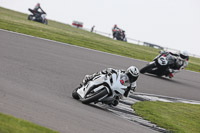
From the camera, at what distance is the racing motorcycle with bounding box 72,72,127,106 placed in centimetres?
904

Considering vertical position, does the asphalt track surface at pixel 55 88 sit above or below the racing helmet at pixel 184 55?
below

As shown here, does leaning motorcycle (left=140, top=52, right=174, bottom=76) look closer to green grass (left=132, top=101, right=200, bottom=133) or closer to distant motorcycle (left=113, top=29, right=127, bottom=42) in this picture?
green grass (left=132, top=101, right=200, bottom=133)

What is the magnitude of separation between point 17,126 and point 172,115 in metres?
6.27

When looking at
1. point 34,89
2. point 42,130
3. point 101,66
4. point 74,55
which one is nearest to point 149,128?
point 34,89

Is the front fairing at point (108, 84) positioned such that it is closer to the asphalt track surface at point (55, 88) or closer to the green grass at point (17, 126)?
the asphalt track surface at point (55, 88)

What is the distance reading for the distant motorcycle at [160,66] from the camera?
18402 millimetres

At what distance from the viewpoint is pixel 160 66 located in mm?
18562

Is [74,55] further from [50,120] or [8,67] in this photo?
[50,120]

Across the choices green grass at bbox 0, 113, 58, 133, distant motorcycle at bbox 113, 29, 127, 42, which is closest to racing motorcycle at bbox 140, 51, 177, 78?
green grass at bbox 0, 113, 58, 133

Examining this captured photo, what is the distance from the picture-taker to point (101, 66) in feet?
56.2

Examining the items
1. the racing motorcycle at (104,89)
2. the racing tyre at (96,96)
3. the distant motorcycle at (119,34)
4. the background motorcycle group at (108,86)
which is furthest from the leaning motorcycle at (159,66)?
the distant motorcycle at (119,34)

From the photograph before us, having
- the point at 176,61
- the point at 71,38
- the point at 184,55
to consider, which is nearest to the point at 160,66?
the point at 176,61

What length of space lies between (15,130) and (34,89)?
3988 millimetres

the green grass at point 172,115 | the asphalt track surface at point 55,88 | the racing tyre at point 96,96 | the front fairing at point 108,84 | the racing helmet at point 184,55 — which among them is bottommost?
the green grass at point 172,115
